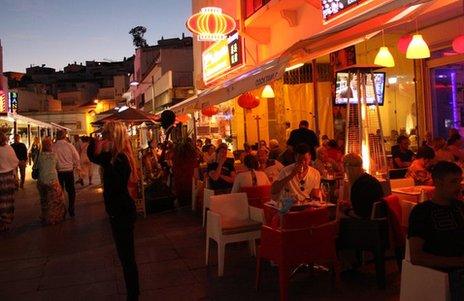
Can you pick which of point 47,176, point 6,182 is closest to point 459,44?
point 47,176

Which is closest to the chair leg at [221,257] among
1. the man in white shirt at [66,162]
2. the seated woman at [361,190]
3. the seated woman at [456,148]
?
the seated woman at [361,190]

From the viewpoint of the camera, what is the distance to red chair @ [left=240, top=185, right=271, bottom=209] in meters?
7.50

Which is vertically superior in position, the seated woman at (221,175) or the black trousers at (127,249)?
the seated woman at (221,175)

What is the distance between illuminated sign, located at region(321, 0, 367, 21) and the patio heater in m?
2.48

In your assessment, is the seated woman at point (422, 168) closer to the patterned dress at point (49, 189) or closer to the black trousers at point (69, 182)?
the patterned dress at point (49, 189)

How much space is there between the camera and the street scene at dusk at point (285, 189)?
5.07 metres

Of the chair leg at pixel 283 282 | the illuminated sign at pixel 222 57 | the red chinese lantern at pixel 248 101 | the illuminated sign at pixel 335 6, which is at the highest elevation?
the illuminated sign at pixel 222 57

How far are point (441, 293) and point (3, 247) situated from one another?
305 inches

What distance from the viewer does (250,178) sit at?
7.73 m

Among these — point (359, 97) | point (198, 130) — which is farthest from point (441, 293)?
point (198, 130)

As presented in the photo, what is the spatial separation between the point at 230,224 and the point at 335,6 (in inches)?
222

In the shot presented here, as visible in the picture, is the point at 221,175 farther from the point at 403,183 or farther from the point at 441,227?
the point at 441,227

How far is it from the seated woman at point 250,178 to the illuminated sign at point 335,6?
150 inches

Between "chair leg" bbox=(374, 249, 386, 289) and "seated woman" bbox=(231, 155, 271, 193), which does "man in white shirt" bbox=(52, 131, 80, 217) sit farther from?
"chair leg" bbox=(374, 249, 386, 289)
